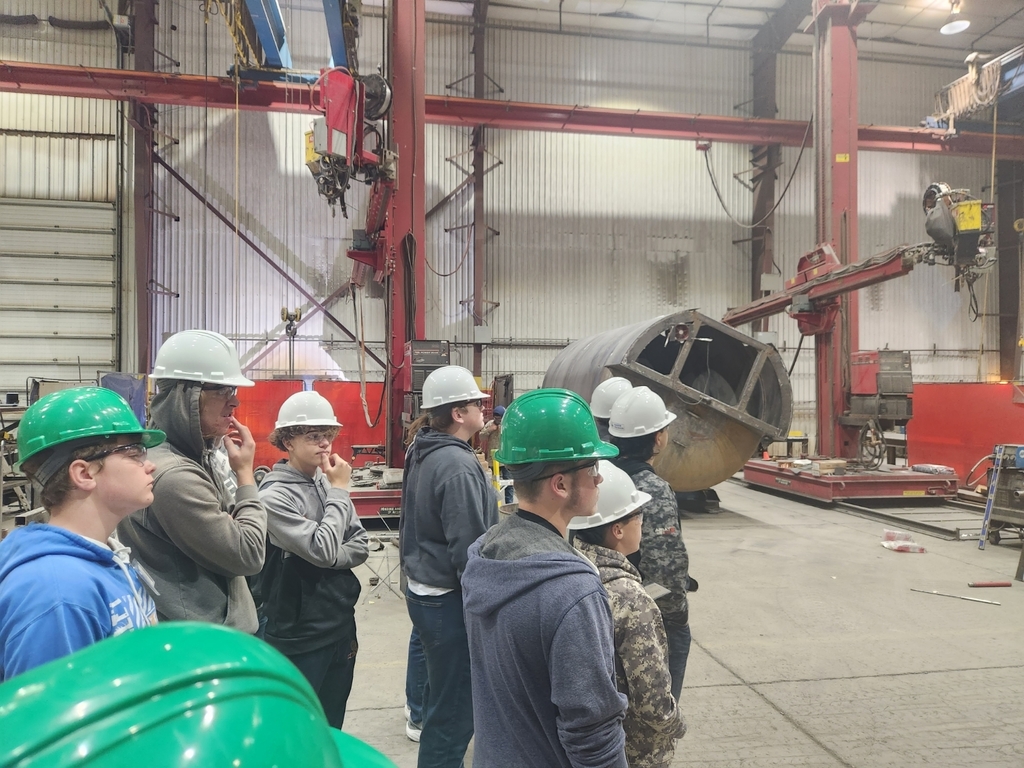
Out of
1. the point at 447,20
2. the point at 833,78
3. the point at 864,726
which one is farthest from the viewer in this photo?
the point at 447,20

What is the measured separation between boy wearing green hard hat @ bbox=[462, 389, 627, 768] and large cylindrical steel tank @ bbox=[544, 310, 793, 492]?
5.14m

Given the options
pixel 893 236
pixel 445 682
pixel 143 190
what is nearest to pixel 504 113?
pixel 143 190

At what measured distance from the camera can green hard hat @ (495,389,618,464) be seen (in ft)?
5.45

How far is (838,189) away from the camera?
10.2 meters

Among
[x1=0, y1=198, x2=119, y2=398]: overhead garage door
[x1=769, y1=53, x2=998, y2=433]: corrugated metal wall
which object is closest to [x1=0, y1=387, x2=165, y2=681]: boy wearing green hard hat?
[x1=0, y1=198, x2=119, y2=398]: overhead garage door

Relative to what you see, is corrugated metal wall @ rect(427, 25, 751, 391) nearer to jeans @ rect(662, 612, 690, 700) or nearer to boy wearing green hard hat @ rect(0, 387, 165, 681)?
jeans @ rect(662, 612, 690, 700)

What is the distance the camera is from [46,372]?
12.9 meters

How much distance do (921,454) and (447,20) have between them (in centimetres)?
1368

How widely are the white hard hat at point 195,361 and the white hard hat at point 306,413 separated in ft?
1.47

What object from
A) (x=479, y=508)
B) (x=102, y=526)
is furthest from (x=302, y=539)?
(x=102, y=526)

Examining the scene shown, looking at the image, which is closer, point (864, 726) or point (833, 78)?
point (864, 726)

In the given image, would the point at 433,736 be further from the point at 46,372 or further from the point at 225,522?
the point at 46,372

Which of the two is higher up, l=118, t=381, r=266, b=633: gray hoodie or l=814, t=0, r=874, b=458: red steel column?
l=814, t=0, r=874, b=458: red steel column

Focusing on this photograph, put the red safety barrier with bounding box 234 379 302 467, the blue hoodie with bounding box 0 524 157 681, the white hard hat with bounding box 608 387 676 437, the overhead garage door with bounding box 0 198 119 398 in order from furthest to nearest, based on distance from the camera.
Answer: the overhead garage door with bounding box 0 198 119 398, the red safety barrier with bounding box 234 379 302 467, the white hard hat with bounding box 608 387 676 437, the blue hoodie with bounding box 0 524 157 681
